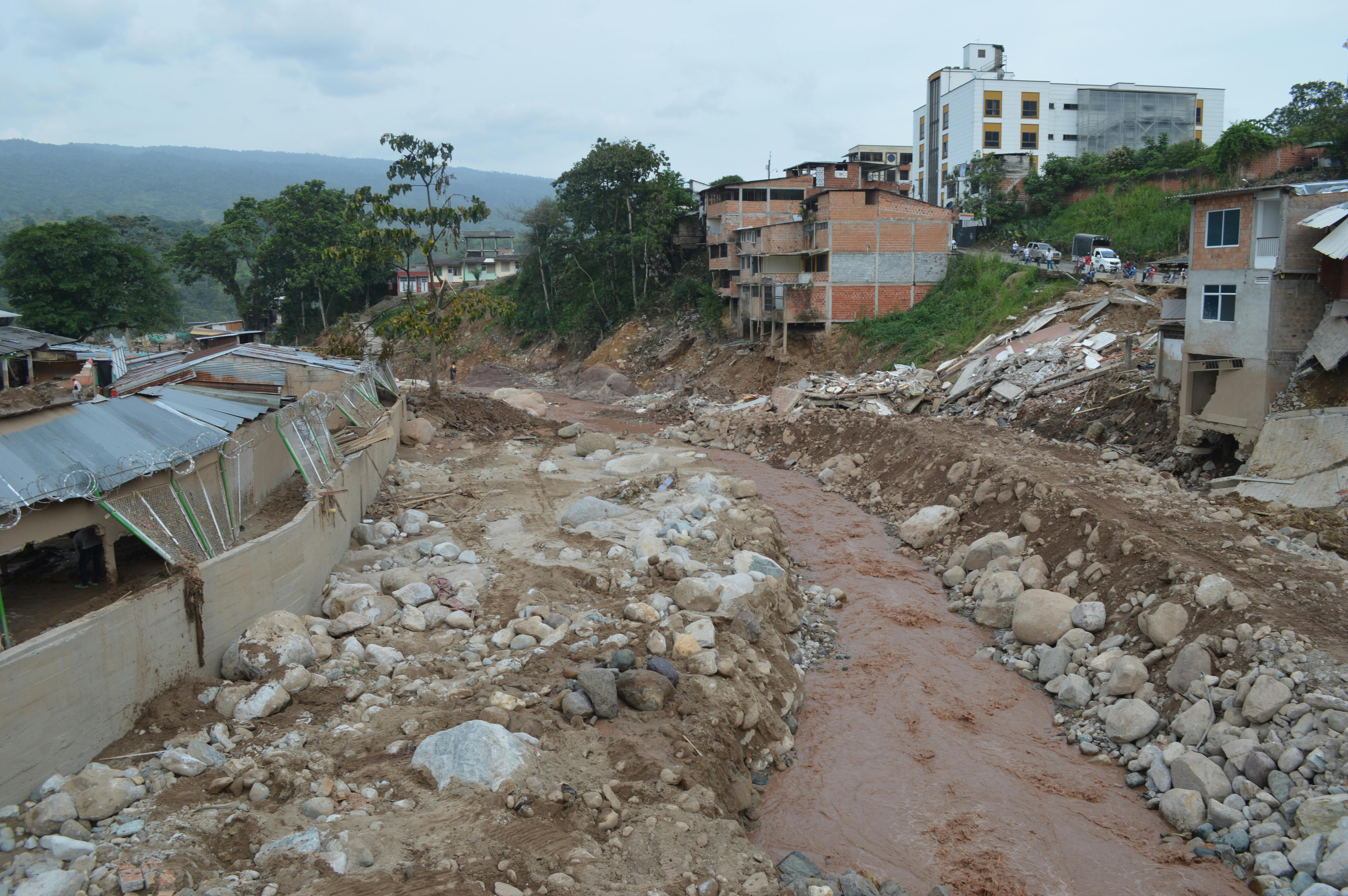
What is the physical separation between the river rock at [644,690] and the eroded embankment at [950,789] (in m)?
1.59

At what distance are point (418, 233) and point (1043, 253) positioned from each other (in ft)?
75.0

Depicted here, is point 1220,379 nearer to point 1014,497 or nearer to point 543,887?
point 1014,497

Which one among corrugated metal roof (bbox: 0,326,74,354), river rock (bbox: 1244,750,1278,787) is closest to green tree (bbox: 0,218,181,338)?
corrugated metal roof (bbox: 0,326,74,354)

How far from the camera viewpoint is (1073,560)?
13.7m

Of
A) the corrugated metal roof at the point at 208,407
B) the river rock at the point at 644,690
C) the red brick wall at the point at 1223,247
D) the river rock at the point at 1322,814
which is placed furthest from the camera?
the red brick wall at the point at 1223,247

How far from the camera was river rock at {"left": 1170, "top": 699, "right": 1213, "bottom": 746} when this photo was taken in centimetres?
973

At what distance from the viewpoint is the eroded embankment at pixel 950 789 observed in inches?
336

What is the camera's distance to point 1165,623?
11.2 meters

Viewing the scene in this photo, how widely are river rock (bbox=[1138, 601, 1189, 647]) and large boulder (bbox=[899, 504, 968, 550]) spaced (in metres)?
5.84

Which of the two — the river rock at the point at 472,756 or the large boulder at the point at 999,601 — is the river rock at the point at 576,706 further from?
the large boulder at the point at 999,601

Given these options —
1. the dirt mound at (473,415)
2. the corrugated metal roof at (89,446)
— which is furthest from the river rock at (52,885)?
the dirt mound at (473,415)

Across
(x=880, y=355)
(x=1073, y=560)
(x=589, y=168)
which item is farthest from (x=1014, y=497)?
(x=589, y=168)

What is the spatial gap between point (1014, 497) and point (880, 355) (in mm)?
16671

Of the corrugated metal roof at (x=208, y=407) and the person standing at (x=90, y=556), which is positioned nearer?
the person standing at (x=90, y=556)
